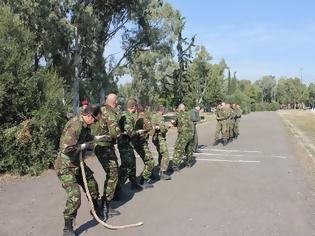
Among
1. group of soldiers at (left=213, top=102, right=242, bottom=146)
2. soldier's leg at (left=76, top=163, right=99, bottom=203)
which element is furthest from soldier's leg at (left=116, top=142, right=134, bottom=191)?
group of soldiers at (left=213, top=102, right=242, bottom=146)

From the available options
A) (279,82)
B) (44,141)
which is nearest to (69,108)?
(44,141)

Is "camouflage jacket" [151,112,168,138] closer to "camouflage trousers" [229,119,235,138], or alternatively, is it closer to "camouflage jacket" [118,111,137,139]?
"camouflage jacket" [118,111,137,139]

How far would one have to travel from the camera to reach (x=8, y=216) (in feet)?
25.9

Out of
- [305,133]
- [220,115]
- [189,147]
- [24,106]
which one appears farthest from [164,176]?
[305,133]

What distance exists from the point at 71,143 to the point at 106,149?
135 centimetres

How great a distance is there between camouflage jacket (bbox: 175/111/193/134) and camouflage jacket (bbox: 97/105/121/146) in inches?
194

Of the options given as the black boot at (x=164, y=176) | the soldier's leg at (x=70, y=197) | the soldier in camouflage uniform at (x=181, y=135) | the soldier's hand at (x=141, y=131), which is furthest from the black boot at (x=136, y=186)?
the soldier's leg at (x=70, y=197)

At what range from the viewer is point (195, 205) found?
8680 millimetres

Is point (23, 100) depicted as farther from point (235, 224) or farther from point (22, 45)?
point (235, 224)

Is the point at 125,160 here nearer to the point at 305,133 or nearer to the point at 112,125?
the point at 112,125

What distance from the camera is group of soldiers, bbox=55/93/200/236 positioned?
22.0 feet

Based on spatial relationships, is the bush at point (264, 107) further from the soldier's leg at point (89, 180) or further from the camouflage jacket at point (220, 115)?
the soldier's leg at point (89, 180)

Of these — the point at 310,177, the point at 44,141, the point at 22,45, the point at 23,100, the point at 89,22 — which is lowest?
the point at 310,177

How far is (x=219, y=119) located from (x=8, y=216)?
1422 centimetres
